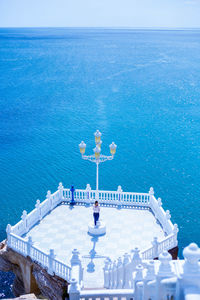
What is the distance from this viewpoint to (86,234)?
607 inches

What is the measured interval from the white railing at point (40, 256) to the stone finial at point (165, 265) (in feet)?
22.5

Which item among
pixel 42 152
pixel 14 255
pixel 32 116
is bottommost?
pixel 14 255

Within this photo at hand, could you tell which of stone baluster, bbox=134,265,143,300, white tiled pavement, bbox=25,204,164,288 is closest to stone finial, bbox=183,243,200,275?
stone baluster, bbox=134,265,143,300

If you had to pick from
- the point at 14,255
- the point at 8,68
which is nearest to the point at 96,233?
the point at 14,255

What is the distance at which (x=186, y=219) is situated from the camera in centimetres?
2300

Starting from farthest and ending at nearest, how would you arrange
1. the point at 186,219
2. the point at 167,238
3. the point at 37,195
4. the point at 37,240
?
the point at 37,195 < the point at 186,219 < the point at 37,240 < the point at 167,238

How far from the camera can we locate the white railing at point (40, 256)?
12543 millimetres

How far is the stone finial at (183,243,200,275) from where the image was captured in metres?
5.54

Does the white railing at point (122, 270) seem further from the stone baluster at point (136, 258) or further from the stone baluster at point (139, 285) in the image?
the stone baluster at point (139, 285)

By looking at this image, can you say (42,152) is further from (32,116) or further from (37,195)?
(32,116)

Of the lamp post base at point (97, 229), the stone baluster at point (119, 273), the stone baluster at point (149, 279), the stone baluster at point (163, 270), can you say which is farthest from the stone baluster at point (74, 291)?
the lamp post base at point (97, 229)

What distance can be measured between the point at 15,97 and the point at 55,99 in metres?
6.09

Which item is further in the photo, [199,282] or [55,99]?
[55,99]

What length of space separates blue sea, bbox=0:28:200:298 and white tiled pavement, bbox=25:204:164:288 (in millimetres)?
5257
